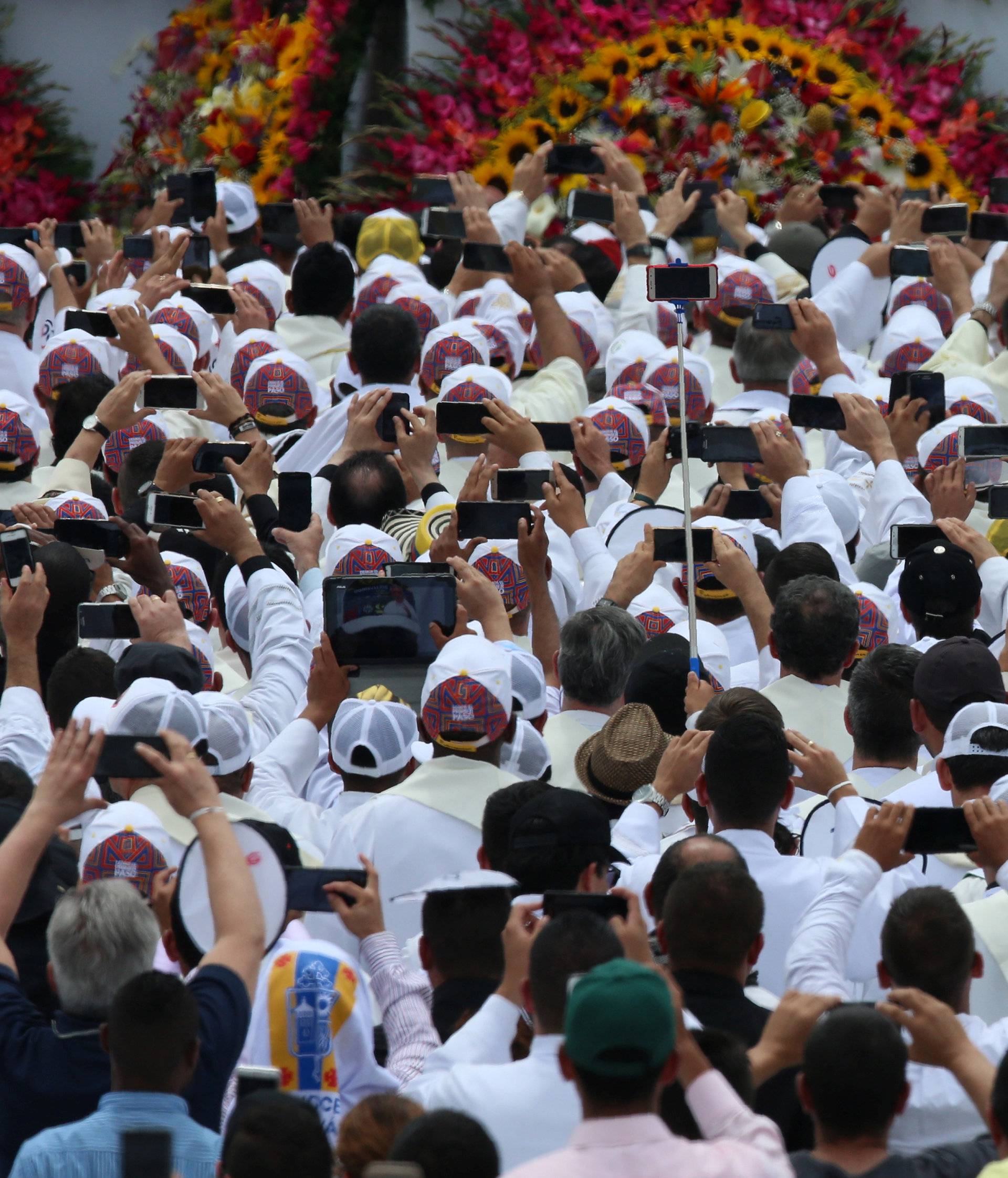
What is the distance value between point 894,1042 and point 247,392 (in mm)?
5914

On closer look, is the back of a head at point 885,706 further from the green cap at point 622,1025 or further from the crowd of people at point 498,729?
the green cap at point 622,1025

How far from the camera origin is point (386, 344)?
335 inches

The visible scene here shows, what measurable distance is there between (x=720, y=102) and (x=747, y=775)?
9.28 metres

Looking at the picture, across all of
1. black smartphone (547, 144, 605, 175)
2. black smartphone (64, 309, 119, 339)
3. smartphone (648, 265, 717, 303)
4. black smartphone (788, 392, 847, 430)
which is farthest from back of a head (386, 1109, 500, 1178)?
black smartphone (547, 144, 605, 175)

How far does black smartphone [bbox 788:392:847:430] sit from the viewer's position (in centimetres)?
743

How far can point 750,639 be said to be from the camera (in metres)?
7.16

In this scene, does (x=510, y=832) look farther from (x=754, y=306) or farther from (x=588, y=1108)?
(x=754, y=306)

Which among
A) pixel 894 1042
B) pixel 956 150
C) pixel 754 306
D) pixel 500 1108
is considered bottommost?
pixel 500 1108

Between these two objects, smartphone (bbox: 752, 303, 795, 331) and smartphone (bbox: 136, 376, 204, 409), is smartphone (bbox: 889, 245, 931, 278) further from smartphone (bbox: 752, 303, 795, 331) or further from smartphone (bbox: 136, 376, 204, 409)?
smartphone (bbox: 136, 376, 204, 409)

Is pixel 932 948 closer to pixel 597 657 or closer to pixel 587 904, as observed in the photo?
pixel 587 904

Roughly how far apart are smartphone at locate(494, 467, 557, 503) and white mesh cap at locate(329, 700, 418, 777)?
1.64 metres

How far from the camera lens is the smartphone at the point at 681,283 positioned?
618cm

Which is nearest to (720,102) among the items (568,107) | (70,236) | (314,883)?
(568,107)

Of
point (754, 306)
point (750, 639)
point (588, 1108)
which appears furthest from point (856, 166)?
point (588, 1108)
